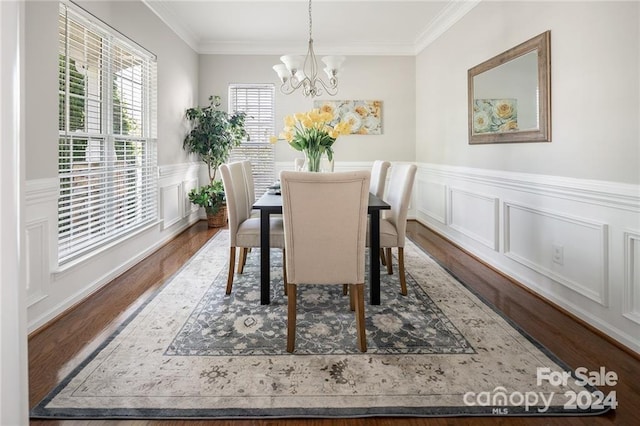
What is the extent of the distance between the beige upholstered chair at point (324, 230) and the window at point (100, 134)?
5.67 feet

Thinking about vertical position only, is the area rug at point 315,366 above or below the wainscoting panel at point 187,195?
below

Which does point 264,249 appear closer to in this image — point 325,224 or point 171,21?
point 325,224

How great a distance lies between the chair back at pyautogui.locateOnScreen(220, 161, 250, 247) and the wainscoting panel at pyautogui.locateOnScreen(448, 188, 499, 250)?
2.27 m

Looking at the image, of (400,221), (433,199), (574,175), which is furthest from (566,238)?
(433,199)

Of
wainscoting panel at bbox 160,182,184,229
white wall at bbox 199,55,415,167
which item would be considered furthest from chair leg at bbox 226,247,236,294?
white wall at bbox 199,55,415,167

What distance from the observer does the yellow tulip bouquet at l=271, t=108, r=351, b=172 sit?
2809mm

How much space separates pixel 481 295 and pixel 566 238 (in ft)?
2.28

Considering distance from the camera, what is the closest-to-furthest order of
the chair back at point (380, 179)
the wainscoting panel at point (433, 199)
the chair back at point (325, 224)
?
the chair back at point (325, 224)
the chair back at point (380, 179)
the wainscoting panel at point (433, 199)

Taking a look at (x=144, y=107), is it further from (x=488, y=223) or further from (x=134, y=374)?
(x=488, y=223)

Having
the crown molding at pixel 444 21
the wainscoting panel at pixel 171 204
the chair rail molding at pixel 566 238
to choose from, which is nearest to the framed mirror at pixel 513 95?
the chair rail molding at pixel 566 238

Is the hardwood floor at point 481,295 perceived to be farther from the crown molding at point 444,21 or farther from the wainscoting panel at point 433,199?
the crown molding at point 444,21

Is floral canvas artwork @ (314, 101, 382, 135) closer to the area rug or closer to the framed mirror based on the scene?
the framed mirror

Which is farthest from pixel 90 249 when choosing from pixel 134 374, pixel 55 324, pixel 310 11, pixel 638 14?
pixel 638 14

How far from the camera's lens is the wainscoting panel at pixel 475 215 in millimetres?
3674
